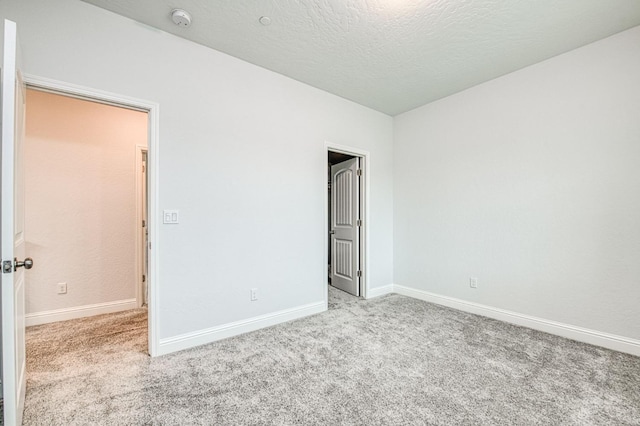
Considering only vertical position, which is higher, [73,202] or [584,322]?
[73,202]

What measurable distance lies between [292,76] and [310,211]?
1.58m

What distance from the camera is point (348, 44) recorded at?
2.49 metres

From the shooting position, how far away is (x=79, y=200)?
3.11 meters

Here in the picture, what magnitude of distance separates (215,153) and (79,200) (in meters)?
1.90

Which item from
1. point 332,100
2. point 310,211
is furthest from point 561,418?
point 332,100

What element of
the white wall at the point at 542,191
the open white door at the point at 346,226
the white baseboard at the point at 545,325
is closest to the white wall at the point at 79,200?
the open white door at the point at 346,226

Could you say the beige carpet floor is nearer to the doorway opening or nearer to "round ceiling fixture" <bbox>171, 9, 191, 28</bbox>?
the doorway opening

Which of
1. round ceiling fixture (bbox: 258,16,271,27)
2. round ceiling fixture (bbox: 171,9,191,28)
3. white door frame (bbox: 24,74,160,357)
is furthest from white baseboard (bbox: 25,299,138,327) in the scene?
round ceiling fixture (bbox: 258,16,271,27)

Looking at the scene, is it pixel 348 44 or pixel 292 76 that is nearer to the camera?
pixel 348 44

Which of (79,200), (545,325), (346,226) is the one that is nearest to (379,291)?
(346,226)

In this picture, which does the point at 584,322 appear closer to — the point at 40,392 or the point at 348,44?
the point at 348,44

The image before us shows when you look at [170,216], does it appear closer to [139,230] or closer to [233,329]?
[233,329]

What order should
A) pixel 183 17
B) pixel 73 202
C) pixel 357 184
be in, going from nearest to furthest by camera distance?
pixel 183 17 < pixel 73 202 < pixel 357 184

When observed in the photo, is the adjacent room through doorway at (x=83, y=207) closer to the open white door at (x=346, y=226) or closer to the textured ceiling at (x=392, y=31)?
the textured ceiling at (x=392, y=31)
